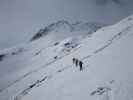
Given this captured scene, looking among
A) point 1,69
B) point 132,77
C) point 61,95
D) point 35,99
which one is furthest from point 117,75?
point 1,69

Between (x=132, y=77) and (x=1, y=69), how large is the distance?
3592 inches

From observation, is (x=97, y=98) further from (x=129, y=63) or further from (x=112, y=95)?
(x=129, y=63)

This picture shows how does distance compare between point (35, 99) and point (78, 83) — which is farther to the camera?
point (35, 99)

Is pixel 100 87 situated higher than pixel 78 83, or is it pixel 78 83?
pixel 78 83

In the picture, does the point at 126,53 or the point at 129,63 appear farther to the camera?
the point at 126,53

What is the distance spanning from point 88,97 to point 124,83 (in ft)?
11.9

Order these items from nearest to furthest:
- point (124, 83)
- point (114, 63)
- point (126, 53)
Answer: point (124, 83) < point (114, 63) < point (126, 53)

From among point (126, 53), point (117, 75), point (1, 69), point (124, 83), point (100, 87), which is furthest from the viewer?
point (1, 69)

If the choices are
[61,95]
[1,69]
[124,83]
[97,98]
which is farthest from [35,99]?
[1,69]

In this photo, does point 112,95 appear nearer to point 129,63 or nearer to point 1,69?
point 129,63

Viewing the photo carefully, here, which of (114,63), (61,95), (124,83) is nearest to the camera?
(124,83)

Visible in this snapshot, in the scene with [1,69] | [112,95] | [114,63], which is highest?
[1,69]

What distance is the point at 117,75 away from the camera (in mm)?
20609

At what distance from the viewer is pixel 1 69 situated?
100125 mm
